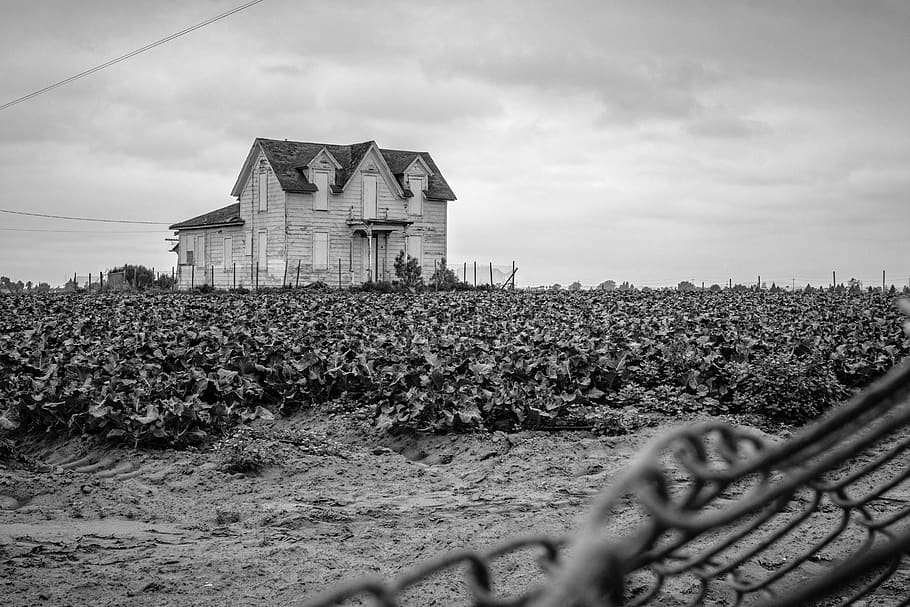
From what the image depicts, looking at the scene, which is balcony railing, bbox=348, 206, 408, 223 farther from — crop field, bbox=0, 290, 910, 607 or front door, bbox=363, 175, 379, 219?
crop field, bbox=0, 290, 910, 607

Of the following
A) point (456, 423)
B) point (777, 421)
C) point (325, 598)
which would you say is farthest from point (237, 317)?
point (325, 598)

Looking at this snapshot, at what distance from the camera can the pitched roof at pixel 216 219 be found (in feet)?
153

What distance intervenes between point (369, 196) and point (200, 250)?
11.0 meters

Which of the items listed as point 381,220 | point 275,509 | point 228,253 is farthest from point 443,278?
point 275,509

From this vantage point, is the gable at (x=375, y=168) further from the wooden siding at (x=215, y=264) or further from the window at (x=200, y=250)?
the window at (x=200, y=250)

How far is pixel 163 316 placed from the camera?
63.3 ft

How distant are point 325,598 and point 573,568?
16.6 inches

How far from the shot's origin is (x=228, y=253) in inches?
1859

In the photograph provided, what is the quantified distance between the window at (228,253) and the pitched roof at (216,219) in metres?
1.00

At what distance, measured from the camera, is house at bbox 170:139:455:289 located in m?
43.5

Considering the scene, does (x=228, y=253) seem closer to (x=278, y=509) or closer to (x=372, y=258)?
(x=372, y=258)

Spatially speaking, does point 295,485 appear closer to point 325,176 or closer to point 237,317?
point 237,317

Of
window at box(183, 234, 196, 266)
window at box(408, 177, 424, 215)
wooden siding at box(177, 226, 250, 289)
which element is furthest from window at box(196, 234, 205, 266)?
window at box(408, 177, 424, 215)

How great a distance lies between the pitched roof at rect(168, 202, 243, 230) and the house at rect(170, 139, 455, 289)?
16 centimetres
